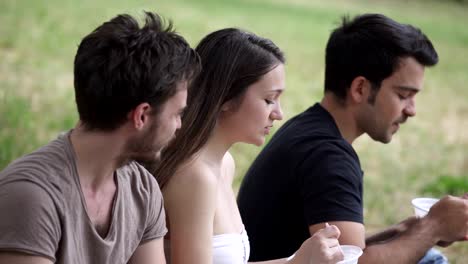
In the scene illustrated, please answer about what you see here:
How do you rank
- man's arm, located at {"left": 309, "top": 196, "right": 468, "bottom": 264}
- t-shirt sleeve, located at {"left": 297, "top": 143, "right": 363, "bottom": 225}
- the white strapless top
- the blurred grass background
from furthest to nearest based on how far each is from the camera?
1. the blurred grass background
2. man's arm, located at {"left": 309, "top": 196, "right": 468, "bottom": 264}
3. t-shirt sleeve, located at {"left": 297, "top": 143, "right": 363, "bottom": 225}
4. the white strapless top

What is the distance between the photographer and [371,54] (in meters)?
3.10

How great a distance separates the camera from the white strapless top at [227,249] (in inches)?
93.8

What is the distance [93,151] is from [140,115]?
0.15 m

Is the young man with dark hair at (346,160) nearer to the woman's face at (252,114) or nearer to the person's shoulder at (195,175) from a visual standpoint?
the woman's face at (252,114)

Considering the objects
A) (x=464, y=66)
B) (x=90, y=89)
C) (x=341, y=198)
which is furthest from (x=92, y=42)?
(x=464, y=66)

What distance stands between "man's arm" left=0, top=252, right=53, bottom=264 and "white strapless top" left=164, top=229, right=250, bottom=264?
26.8 inches

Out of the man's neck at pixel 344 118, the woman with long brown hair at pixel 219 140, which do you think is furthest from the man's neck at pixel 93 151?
the man's neck at pixel 344 118

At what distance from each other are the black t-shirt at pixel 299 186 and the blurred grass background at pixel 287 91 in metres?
0.76

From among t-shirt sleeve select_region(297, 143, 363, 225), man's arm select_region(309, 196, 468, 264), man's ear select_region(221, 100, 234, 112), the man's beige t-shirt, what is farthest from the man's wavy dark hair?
man's arm select_region(309, 196, 468, 264)

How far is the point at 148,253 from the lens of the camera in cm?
214

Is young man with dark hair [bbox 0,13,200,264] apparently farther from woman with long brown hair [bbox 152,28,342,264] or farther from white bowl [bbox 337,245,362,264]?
white bowl [bbox 337,245,362,264]

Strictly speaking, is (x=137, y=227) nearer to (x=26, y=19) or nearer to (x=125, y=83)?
(x=125, y=83)

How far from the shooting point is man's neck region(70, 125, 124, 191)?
1.91 meters

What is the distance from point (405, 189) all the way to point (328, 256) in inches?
159
